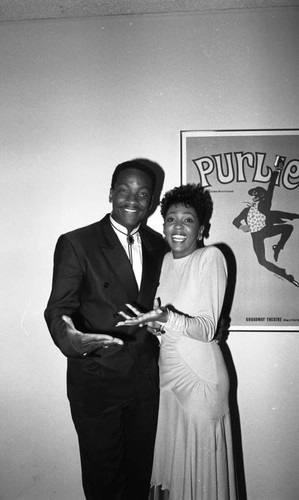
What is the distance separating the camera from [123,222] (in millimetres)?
2006

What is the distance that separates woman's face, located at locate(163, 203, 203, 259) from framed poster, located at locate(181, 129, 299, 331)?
2.27ft

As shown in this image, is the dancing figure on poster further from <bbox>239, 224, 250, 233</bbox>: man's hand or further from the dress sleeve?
the dress sleeve

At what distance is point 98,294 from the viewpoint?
1896mm

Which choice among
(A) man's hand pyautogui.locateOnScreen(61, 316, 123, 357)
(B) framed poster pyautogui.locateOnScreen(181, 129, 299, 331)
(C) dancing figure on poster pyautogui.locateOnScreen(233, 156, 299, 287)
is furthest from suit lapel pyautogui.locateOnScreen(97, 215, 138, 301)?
(C) dancing figure on poster pyautogui.locateOnScreen(233, 156, 299, 287)

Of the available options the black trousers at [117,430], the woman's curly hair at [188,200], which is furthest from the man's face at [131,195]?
the black trousers at [117,430]

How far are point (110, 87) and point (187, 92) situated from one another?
513mm

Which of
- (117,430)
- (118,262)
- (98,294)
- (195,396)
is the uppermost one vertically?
(118,262)

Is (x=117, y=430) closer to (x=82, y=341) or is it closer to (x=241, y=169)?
(x=82, y=341)

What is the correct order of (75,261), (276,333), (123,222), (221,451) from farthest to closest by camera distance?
(276,333)
(123,222)
(75,261)
(221,451)

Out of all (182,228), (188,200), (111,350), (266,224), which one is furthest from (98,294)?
(266,224)

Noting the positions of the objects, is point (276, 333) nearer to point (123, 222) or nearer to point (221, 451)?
point (221, 451)

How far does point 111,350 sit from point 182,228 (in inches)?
27.3

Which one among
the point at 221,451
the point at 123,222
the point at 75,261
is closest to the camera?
the point at 221,451

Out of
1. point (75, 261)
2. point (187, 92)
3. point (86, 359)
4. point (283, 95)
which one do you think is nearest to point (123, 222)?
point (75, 261)
